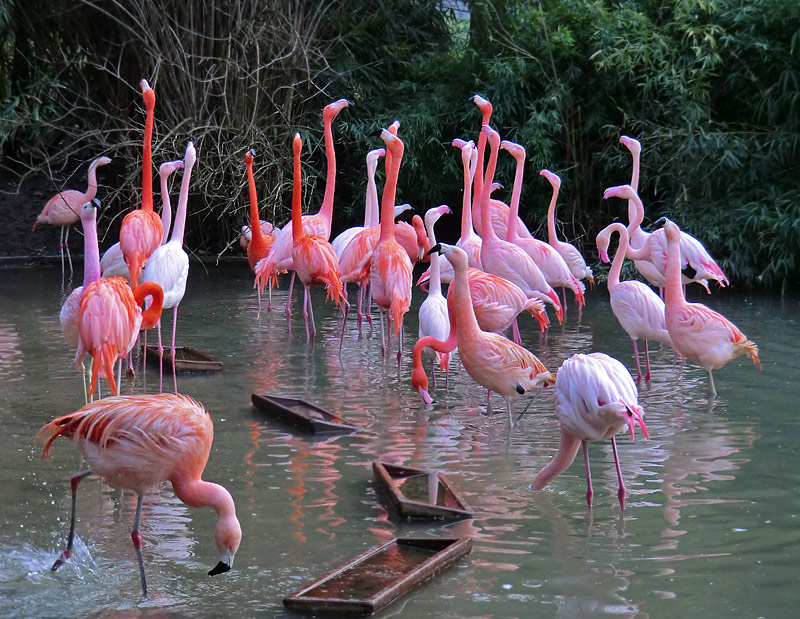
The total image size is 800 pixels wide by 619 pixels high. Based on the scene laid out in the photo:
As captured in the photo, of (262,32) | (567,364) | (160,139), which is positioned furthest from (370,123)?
(567,364)

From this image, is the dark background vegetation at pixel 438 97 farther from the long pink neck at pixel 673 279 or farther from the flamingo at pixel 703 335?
the flamingo at pixel 703 335

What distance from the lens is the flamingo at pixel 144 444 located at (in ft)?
10.9

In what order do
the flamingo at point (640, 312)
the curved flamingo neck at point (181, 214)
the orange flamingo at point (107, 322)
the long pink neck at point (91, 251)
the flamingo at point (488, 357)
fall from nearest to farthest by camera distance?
the orange flamingo at point (107, 322)
the flamingo at point (488, 357)
the long pink neck at point (91, 251)
the flamingo at point (640, 312)
the curved flamingo neck at point (181, 214)

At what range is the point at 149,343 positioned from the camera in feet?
25.2

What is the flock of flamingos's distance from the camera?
133 inches

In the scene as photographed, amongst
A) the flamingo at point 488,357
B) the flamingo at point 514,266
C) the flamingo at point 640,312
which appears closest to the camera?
the flamingo at point 488,357

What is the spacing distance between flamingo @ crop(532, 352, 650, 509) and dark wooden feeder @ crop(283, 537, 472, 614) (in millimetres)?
678

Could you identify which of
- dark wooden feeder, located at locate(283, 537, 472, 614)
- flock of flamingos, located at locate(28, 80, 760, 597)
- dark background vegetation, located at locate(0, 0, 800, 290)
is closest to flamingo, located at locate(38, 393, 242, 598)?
flock of flamingos, located at locate(28, 80, 760, 597)

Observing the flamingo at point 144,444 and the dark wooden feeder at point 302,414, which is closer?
the flamingo at point 144,444

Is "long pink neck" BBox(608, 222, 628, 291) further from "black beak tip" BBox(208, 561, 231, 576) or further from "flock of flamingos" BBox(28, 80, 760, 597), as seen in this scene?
"black beak tip" BBox(208, 561, 231, 576)

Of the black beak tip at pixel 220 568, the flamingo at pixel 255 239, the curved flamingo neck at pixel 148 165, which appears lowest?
the black beak tip at pixel 220 568

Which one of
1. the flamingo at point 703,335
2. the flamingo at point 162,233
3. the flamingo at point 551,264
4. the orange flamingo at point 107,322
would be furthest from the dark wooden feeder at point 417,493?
the flamingo at point 551,264

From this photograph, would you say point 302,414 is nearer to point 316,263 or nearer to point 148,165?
point 316,263

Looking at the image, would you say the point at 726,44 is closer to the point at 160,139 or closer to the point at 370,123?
the point at 370,123
